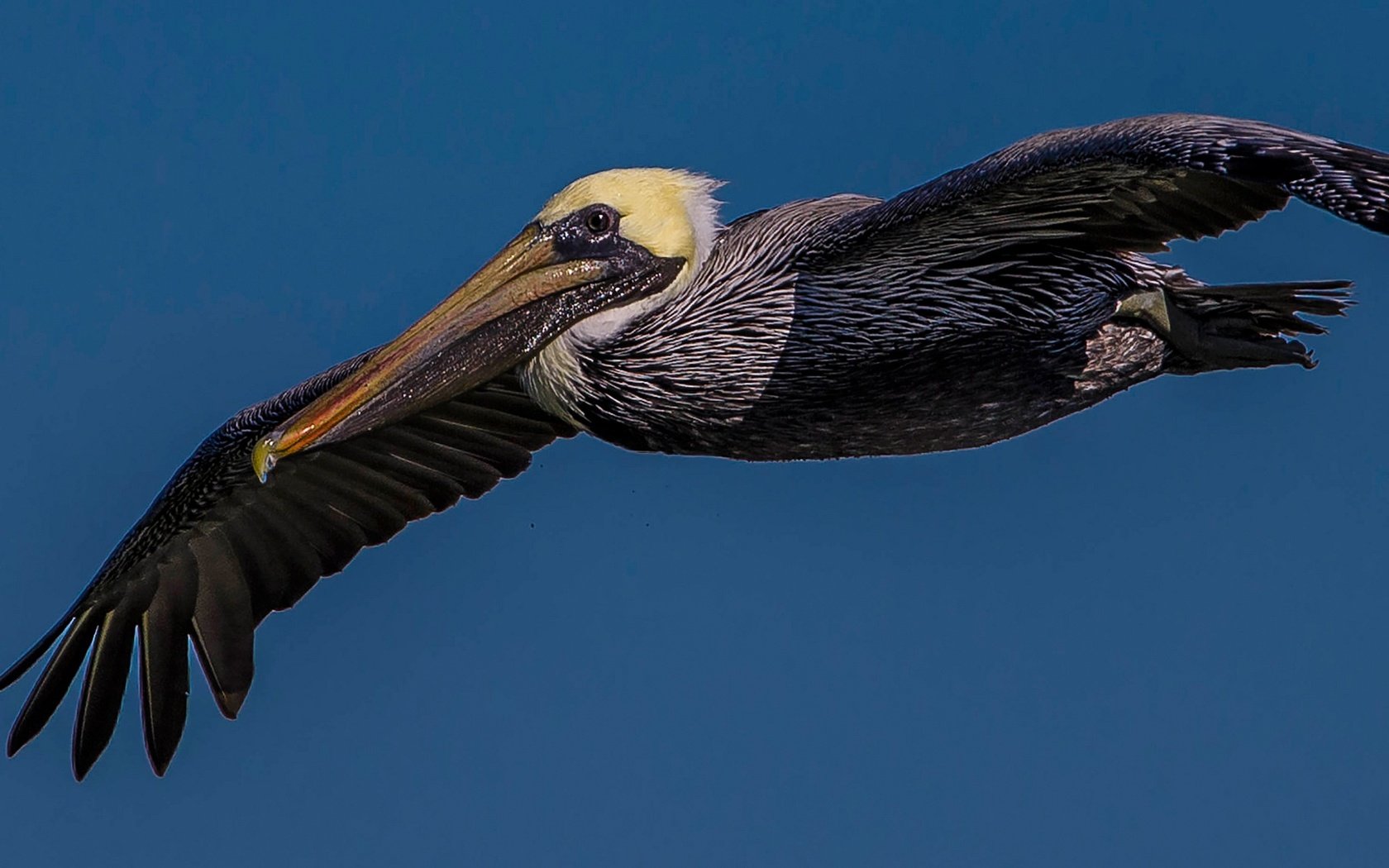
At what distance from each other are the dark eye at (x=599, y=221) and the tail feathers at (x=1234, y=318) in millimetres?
2117

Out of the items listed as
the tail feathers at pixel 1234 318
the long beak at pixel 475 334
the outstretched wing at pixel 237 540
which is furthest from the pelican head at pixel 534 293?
the tail feathers at pixel 1234 318

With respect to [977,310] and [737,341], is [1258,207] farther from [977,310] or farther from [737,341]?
[737,341]

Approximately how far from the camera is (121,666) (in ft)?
28.9

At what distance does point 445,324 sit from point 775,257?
1339 millimetres

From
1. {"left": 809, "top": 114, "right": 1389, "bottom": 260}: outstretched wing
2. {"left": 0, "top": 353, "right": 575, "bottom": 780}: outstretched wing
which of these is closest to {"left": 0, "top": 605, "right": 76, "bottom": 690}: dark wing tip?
{"left": 0, "top": 353, "right": 575, "bottom": 780}: outstretched wing

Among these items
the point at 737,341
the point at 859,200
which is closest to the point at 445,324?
the point at 737,341

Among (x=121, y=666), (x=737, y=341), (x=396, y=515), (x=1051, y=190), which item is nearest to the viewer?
(x=1051, y=190)

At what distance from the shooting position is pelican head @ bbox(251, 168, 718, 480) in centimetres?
729

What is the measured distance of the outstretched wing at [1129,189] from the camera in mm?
5855

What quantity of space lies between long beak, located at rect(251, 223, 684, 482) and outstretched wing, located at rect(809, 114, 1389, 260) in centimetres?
94

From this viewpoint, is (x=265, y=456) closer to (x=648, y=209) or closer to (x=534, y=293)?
(x=534, y=293)

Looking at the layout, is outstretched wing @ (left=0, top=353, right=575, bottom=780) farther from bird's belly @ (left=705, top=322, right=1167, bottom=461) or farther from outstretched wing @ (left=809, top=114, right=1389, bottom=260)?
outstretched wing @ (left=809, top=114, right=1389, bottom=260)

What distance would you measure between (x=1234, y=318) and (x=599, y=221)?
267cm

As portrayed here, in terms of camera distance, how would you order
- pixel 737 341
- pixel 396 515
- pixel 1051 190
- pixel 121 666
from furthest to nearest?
pixel 396 515 < pixel 121 666 < pixel 737 341 < pixel 1051 190
